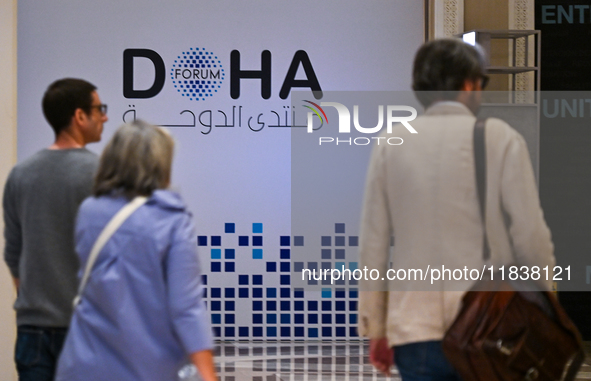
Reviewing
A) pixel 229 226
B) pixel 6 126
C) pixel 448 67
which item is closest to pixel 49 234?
pixel 448 67

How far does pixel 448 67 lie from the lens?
1950 millimetres

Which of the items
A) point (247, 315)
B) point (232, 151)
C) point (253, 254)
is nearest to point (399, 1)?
point (232, 151)

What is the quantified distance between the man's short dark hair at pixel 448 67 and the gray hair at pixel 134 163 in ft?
2.50

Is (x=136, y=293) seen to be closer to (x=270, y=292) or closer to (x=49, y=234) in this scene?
(x=49, y=234)

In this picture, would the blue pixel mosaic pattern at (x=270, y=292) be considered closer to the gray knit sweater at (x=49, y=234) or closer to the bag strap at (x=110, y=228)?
the gray knit sweater at (x=49, y=234)

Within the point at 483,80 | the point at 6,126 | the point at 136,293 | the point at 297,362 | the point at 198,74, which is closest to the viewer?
the point at 136,293

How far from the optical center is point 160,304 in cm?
171

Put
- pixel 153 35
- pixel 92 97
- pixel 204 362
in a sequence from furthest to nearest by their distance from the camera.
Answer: pixel 153 35
pixel 92 97
pixel 204 362

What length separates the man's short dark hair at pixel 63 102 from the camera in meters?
2.45

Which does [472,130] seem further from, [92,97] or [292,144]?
[292,144]

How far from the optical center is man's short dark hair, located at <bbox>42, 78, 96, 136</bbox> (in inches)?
96.5

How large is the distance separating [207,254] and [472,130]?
4.25 meters

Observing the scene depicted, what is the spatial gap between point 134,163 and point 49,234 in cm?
71

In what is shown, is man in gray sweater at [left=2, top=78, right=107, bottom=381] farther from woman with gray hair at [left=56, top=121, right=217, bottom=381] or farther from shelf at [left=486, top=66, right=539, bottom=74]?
shelf at [left=486, top=66, right=539, bottom=74]
